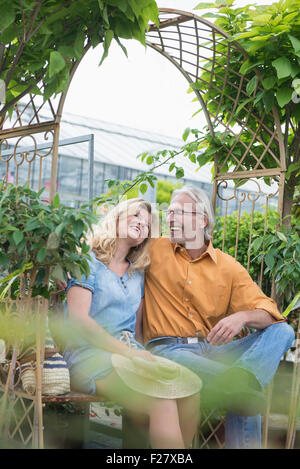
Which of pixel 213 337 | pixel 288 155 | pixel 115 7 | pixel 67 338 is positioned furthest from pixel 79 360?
pixel 288 155

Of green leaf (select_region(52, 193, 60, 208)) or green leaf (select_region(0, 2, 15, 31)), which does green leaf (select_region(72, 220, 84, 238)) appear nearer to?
green leaf (select_region(52, 193, 60, 208))

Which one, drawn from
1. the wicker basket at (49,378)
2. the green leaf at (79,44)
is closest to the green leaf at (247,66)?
the green leaf at (79,44)

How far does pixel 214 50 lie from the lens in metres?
→ 3.34

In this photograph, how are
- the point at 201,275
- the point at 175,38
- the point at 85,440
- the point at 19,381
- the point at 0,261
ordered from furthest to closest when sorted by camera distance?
the point at 175,38, the point at 85,440, the point at 201,275, the point at 19,381, the point at 0,261

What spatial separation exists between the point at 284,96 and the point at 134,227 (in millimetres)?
1215

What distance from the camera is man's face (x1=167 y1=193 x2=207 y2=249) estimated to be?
276 centimetres

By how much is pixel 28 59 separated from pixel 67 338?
1188mm

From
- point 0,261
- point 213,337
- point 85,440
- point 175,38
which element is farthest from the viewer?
point 175,38

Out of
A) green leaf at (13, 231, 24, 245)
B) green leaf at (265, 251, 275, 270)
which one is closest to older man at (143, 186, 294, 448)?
green leaf at (265, 251, 275, 270)

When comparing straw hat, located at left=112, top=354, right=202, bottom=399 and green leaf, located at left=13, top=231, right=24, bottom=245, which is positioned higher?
green leaf, located at left=13, top=231, right=24, bottom=245

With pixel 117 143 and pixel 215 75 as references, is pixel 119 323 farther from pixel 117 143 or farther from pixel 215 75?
pixel 117 143

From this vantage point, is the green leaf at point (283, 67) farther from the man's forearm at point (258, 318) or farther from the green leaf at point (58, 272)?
→ the green leaf at point (58, 272)

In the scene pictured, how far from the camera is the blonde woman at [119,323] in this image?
2186 mm
